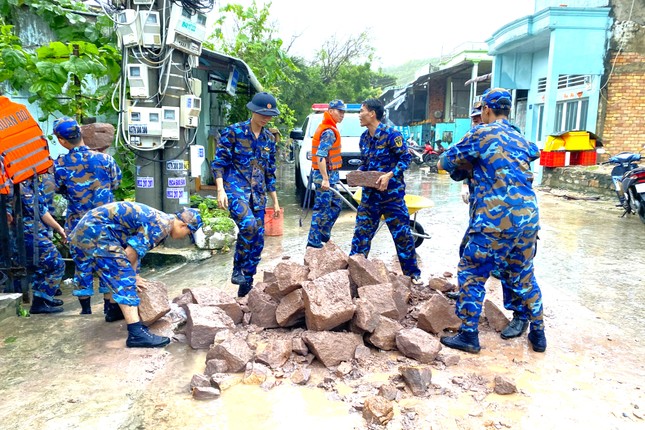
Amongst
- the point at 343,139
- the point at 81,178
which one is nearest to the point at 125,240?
the point at 81,178

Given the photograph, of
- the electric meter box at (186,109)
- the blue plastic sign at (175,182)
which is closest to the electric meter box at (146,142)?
the electric meter box at (186,109)

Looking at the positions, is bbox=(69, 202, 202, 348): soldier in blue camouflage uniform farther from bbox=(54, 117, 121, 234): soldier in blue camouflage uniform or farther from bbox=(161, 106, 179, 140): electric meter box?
bbox=(161, 106, 179, 140): electric meter box

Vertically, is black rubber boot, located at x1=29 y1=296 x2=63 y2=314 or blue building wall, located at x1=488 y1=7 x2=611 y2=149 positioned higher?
blue building wall, located at x1=488 y1=7 x2=611 y2=149

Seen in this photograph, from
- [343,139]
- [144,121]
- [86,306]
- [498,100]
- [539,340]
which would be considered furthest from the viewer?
[343,139]

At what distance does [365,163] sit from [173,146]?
2563 mm

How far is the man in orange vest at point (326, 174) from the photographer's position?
6.12 m

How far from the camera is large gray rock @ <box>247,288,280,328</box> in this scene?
395 centimetres

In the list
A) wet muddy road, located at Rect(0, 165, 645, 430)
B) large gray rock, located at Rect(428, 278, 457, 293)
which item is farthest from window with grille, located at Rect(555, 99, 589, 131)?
large gray rock, located at Rect(428, 278, 457, 293)

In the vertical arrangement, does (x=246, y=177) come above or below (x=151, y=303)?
above

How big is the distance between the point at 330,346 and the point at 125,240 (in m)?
1.62

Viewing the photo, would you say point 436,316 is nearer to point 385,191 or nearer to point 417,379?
point 417,379

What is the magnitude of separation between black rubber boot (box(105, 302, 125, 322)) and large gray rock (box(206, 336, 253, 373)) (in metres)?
1.07

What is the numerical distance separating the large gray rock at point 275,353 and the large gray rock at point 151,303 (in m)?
0.85

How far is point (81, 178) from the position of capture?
4.50 metres
